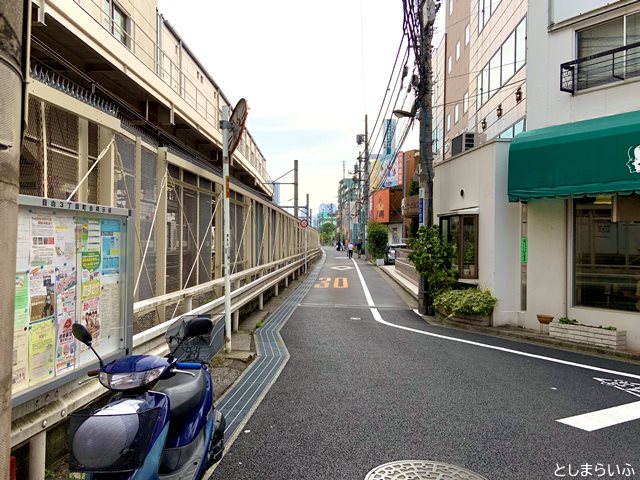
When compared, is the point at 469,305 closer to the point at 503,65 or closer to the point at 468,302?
the point at 468,302

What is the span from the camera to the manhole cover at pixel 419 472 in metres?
3.51

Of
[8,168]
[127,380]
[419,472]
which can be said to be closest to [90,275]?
[127,380]

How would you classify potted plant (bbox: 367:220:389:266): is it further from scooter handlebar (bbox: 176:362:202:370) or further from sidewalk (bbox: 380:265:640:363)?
scooter handlebar (bbox: 176:362:202:370)

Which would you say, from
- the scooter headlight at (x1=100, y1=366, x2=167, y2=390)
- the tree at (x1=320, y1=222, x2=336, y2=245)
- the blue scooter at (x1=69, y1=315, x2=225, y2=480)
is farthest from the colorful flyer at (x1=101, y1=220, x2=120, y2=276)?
the tree at (x1=320, y1=222, x2=336, y2=245)

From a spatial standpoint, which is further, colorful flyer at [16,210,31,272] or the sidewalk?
the sidewalk

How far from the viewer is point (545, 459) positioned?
152 inches

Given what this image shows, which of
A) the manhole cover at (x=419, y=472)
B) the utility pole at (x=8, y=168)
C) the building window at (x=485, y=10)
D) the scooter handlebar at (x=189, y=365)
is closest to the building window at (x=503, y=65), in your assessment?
the building window at (x=485, y=10)

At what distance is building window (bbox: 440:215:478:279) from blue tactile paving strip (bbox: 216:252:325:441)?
16.6 ft

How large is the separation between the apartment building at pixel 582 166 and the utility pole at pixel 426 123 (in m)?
2.73

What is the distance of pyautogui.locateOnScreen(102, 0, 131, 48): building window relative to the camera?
10203mm

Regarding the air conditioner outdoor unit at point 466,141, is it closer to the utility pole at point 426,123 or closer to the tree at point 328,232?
the utility pole at point 426,123

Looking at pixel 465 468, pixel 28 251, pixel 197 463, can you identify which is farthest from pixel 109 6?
pixel 465 468

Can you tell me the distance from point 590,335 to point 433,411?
5.22m

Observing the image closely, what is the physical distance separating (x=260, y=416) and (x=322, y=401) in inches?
32.4
